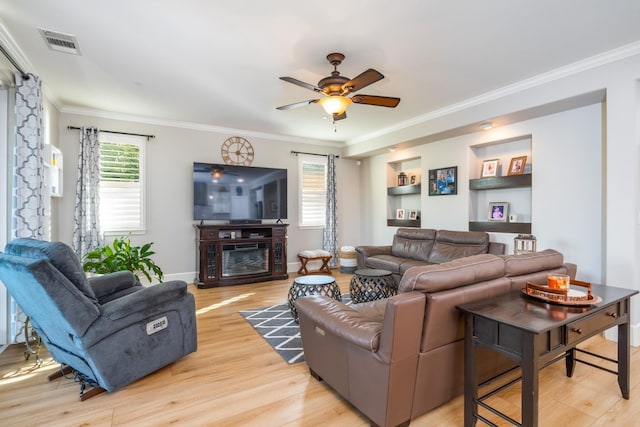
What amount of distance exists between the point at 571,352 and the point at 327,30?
3.11 metres

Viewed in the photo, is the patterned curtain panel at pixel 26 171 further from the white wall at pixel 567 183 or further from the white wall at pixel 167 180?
the white wall at pixel 567 183

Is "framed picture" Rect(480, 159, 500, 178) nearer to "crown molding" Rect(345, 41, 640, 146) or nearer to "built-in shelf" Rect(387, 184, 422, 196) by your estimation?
"crown molding" Rect(345, 41, 640, 146)

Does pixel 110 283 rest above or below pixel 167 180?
below

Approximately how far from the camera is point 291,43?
290 centimetres

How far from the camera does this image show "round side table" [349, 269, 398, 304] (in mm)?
3754

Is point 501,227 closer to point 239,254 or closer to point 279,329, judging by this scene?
point 279,329

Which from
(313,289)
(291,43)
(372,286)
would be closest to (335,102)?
(291,43)

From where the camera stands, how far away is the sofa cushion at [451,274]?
175 cm

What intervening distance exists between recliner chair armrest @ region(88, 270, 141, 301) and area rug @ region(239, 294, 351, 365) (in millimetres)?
1299

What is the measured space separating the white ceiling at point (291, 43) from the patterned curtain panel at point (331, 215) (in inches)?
100

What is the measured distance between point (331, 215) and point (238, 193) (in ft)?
6.49

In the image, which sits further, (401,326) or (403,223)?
(403,223)

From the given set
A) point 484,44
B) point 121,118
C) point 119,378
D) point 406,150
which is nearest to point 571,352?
point 484,44

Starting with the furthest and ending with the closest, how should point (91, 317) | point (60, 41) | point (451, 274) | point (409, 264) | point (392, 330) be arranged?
point (409, 264) → point (60, 41) → point (91, 317) → point (451, 274) → point (392, 330)
